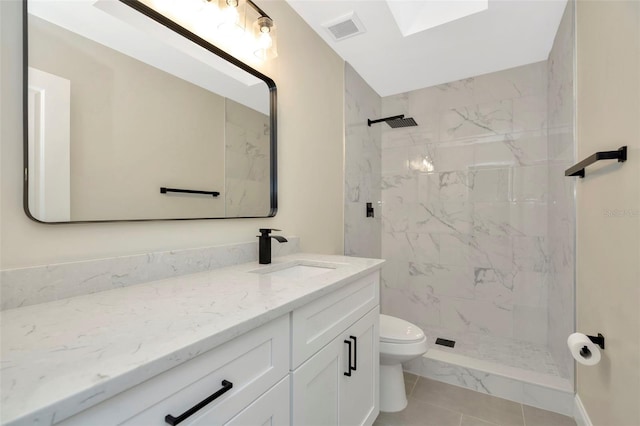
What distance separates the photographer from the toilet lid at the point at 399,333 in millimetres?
1672

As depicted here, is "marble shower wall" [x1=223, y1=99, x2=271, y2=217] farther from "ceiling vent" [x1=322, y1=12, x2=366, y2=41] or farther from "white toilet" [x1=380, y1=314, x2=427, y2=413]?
"white toilet" [x1=380, y1=314, x2=427, y2=413]

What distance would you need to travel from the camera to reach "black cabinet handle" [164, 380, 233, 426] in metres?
0.54

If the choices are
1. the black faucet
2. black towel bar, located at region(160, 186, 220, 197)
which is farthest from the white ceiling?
the black faucet

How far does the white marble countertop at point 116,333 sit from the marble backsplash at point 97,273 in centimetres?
3

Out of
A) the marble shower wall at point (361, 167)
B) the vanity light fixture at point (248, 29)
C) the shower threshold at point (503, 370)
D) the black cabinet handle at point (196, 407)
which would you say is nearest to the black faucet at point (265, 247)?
the black cabinet handle at point (196, 407)

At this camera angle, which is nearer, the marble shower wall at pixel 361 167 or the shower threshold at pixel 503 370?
the shower threshold at pixel 503 370

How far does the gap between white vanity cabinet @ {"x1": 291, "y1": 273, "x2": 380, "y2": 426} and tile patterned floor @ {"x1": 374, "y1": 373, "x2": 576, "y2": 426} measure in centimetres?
42

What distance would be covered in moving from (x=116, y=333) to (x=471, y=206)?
2.72 metres

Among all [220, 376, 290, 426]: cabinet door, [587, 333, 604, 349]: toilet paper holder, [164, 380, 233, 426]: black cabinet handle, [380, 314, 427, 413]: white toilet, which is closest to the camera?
[164, 380, 233, 426]: black cabinet handle

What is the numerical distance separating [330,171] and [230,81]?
3.11ft

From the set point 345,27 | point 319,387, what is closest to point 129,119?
point 319,387

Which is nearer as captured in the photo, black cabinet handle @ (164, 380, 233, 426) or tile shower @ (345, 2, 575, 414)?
black cabinet handle @ (164, 380, 233, 426)

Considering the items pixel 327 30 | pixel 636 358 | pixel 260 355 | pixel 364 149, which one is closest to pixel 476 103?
pixel 364 149

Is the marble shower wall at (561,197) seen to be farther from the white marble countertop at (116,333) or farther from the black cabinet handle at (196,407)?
the black cabinet handle at (196,407)
